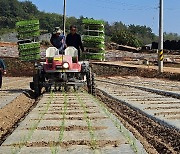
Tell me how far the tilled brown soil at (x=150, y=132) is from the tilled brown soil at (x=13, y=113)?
219 centimetres

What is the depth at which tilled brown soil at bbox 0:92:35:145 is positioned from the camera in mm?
8981

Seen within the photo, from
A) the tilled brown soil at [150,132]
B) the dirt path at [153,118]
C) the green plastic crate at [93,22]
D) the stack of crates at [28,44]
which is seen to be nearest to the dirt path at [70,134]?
the tilled brown soil at [150,132]

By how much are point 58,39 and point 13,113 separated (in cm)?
551

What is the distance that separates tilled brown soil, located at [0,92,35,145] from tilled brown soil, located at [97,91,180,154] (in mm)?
2191

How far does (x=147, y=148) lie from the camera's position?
696cm

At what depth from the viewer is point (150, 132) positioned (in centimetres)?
867

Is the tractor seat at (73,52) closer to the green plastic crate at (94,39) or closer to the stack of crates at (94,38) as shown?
the stack of crates at (94,38)

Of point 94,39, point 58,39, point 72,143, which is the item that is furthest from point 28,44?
point 72,143

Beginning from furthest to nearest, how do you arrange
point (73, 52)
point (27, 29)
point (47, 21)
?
point (47, 21) → point (27, 29) → point (73, 52)

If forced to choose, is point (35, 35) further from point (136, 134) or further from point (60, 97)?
point (136, 134)

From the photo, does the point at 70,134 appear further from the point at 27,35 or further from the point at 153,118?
the point at 27,35

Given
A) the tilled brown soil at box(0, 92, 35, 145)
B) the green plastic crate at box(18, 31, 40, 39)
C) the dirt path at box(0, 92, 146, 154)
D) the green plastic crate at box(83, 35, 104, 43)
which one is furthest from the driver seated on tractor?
the green plastic crate at box(18, 31, 40, 39)

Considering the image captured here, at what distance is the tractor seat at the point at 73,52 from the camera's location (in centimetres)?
1639

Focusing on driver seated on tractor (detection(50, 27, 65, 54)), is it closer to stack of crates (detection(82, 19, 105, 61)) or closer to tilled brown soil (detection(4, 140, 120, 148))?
tilled brown soil (detection(4, 140, 120, 148))
